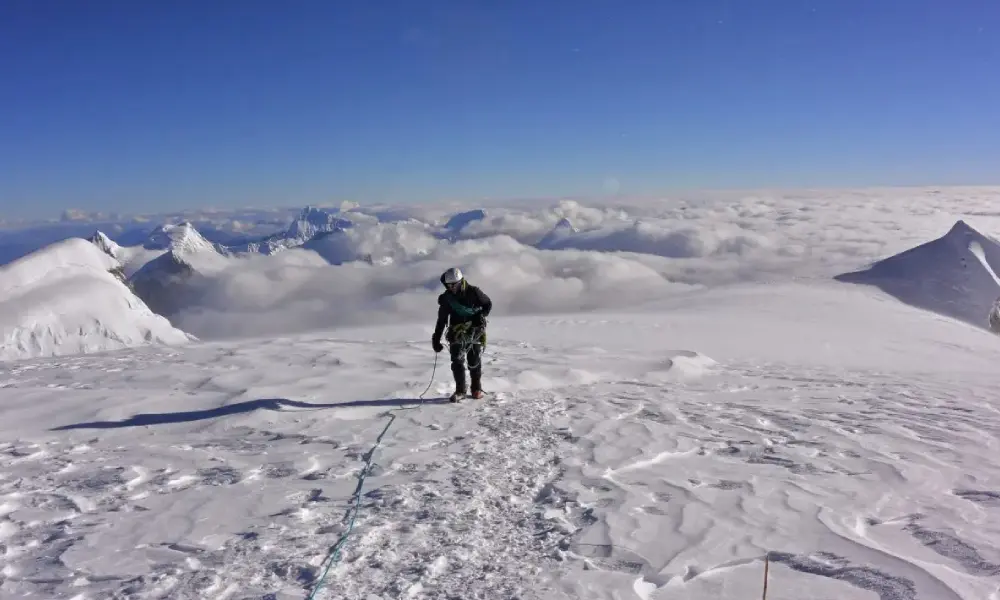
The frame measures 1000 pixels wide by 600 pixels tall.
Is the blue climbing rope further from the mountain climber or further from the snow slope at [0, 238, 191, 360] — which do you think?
the snow slope at [0, 238, 191, 360]

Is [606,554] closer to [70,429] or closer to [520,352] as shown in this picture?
[70,429]

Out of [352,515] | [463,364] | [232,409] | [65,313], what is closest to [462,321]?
[463,364]

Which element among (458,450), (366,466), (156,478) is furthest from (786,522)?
(156,478)

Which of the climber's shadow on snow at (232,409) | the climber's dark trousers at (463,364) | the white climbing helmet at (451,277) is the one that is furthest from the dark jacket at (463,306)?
the climber's shadow on snow at (232,409)

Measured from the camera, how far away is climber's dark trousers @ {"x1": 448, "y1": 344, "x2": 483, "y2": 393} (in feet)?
33.8

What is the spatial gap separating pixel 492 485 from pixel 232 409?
218 inches

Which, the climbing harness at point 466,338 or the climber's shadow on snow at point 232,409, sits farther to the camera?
the climbing harness at point 466,338

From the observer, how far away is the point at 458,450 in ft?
25.2

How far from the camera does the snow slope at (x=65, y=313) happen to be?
980 inches

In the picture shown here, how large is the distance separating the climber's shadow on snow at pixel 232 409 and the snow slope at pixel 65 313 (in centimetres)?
1780

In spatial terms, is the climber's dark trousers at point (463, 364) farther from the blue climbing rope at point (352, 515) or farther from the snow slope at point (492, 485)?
the blue climbing rope at point (352, 515)

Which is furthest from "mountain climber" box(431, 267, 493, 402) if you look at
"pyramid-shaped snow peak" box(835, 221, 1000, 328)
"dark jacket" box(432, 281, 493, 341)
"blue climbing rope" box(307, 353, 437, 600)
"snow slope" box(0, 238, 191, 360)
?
"pyramid-shaped snow peak" box(835, 221, 1000, 328)

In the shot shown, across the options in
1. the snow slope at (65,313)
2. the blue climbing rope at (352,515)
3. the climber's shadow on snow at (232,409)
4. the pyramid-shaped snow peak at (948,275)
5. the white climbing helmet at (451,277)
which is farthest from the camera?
the pyramid-shaped snow peak at (948,275)

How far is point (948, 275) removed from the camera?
4257 inches
